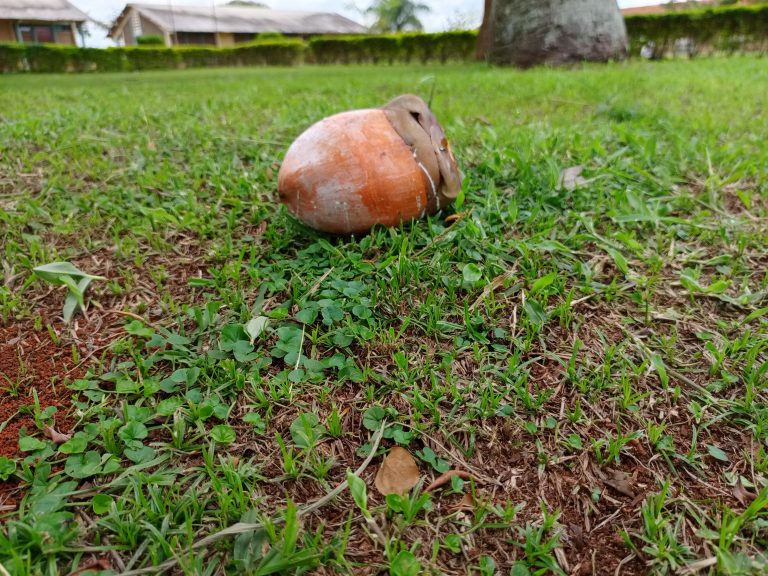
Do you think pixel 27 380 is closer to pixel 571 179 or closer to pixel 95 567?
pixel 95 567

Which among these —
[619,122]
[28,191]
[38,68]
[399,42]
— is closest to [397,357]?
[28,191]

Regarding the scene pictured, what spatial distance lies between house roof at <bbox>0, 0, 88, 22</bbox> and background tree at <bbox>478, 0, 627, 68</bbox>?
20.1 metres

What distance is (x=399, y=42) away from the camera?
57.2 feet

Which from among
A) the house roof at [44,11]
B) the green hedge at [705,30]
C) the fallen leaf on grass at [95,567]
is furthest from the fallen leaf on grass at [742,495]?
the house roof at [44,11]

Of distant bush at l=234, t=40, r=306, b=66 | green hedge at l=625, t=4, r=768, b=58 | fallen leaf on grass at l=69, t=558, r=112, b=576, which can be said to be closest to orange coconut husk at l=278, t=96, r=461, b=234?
fallen leaf on grass at l=69, t=558, r=112, b=576

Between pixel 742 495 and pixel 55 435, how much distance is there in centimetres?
192

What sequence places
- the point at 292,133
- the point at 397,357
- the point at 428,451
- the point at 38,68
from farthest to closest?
the point at 38,68 < the point at 292,133 < the point at 397,357 < the point at 428,451

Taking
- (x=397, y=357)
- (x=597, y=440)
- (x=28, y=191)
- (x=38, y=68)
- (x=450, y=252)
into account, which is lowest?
(x=597, y=440)

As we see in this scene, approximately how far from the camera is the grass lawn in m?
1.25

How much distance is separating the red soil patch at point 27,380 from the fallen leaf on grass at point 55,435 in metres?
0.02

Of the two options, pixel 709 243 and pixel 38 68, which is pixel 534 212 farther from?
pixel 38 68

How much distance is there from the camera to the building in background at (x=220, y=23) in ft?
101

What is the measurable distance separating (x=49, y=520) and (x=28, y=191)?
87.3 inches

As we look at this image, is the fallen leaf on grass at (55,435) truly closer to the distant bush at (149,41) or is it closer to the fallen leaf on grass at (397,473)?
the fallen leaf on grass at (397,473)
